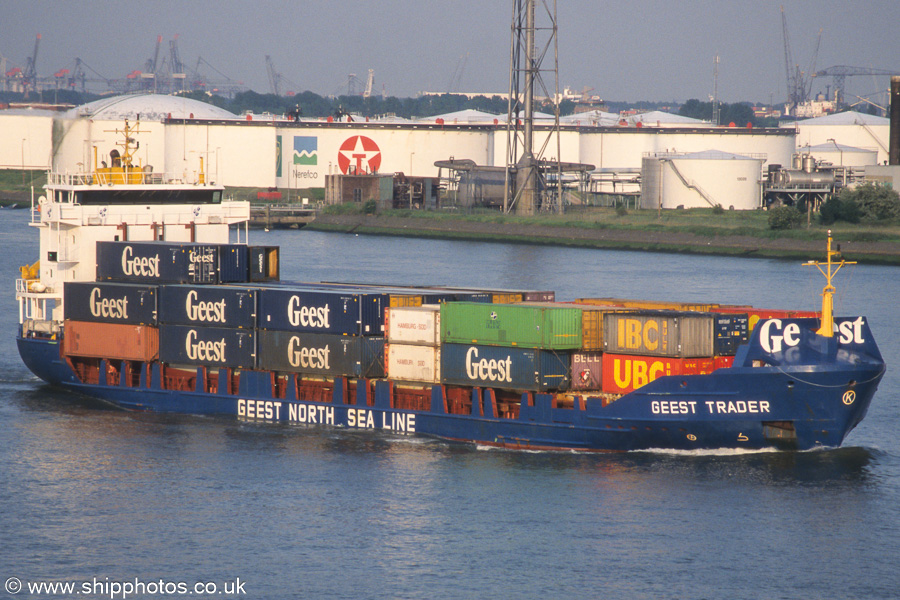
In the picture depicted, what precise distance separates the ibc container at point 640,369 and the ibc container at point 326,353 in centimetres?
640

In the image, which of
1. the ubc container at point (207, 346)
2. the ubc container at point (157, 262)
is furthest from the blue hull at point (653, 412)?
the ubc container at point (157, 262)

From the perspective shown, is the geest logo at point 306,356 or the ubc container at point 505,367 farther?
the geest logo at point 306,356

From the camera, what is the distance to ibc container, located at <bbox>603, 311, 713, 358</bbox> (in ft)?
85.6

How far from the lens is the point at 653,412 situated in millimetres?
26406

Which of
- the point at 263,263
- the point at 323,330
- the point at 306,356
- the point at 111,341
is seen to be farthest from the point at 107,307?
the point at 323,330

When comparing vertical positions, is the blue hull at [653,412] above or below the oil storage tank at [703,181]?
below

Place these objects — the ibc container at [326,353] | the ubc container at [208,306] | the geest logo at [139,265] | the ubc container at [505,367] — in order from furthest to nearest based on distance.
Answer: the geest logo at [139,265] < the ubc container at [208,306] < the ibc container at [326,353] < the ubc container at [505,367]

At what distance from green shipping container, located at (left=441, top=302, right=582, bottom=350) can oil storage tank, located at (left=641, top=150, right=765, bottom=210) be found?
72.5 meters

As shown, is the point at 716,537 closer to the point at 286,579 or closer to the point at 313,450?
the point at 286,579

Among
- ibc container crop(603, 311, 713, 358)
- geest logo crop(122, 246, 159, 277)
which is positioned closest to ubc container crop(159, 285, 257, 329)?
geest logo crop(122, 246, 159, 277)

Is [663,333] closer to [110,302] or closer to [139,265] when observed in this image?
[139,265]

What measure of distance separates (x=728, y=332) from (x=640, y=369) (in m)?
2.32

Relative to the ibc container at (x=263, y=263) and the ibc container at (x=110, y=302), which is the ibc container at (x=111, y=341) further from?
the ibc container at (x=263, y=263)

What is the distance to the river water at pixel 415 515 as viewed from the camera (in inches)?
835
